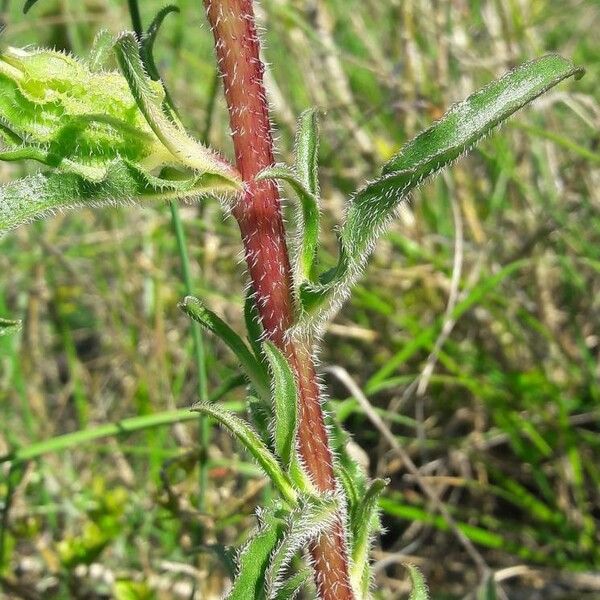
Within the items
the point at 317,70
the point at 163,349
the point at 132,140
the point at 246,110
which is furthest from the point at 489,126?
the point at 317,70

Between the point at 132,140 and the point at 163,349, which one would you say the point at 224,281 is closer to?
the point at 163,349

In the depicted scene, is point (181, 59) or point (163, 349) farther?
point (181, 59)

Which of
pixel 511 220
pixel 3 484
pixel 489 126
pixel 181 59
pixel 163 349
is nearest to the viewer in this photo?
pixel 489 126

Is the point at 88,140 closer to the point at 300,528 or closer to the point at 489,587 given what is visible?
the point at 300,528

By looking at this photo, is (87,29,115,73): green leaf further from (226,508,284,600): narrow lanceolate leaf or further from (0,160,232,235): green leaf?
(226,508,284,600): narrow lanceolate leaf

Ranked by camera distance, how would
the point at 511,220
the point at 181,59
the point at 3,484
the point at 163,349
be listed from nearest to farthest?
1. the point at 3,484
2. the point at 163,349
3. the point at 511,220
4. the point at 181,59

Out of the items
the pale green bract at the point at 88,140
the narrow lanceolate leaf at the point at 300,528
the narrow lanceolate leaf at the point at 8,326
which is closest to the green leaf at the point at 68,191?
the pale green bract at the point at 88,140

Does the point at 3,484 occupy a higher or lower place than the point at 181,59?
lower

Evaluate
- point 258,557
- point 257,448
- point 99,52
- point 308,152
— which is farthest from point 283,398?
point 99,52
